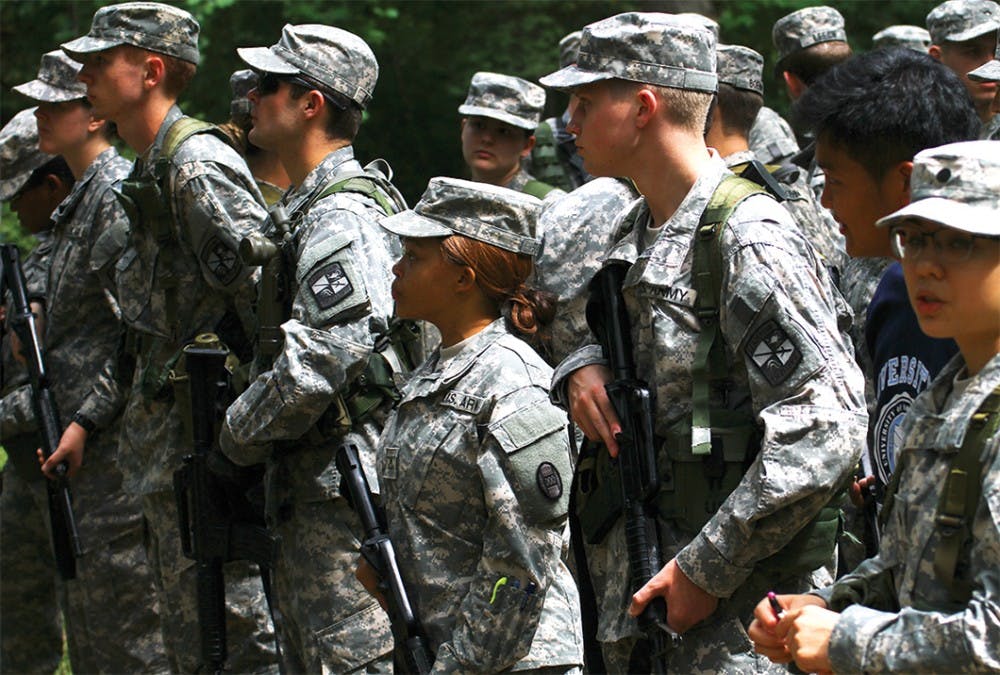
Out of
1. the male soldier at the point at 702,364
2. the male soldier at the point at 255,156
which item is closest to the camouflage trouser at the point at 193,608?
the male soldier at the point at 702,364

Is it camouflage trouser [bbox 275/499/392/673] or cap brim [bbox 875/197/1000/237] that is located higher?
cap brim [bbox 875/197/1000/237]

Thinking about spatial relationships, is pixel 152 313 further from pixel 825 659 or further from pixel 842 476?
pixel 825 659

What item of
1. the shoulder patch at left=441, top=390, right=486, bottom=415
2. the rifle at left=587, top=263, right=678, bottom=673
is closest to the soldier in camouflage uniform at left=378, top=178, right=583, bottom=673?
the shoulder patch at left=441, top=390, right=486, bottom=415

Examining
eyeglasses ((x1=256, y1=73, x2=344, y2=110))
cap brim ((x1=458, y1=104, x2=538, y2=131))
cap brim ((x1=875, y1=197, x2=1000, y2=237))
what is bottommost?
cap brim ((x1=875, y1=197, x2=1000, y2=237))

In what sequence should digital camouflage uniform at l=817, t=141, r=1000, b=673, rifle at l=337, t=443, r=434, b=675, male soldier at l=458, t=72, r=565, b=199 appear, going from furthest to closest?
male soldier at l=458, t=72, r=565, b=199 < rifle at l=337, t=443, r=434, b=675 < digital camouflage uniform at l=817, t=141, r=1000, b=673

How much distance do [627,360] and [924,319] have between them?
3.81 feet

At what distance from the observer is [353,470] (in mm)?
4684

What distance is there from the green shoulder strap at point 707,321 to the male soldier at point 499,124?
4.06 m

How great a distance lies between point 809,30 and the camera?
764 centimetres

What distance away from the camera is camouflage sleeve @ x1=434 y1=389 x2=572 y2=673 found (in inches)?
159

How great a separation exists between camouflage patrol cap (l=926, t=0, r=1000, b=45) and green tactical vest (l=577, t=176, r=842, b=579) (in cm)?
348

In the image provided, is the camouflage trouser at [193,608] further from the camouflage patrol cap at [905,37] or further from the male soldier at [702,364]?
the camouflage patrol cap at [905,37]

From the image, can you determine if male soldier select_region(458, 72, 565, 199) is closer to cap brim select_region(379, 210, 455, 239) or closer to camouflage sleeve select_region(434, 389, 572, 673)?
cap brim select_region(379, 210, 455, 239)

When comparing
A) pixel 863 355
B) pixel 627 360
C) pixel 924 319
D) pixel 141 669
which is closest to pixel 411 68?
pixel 141 669
